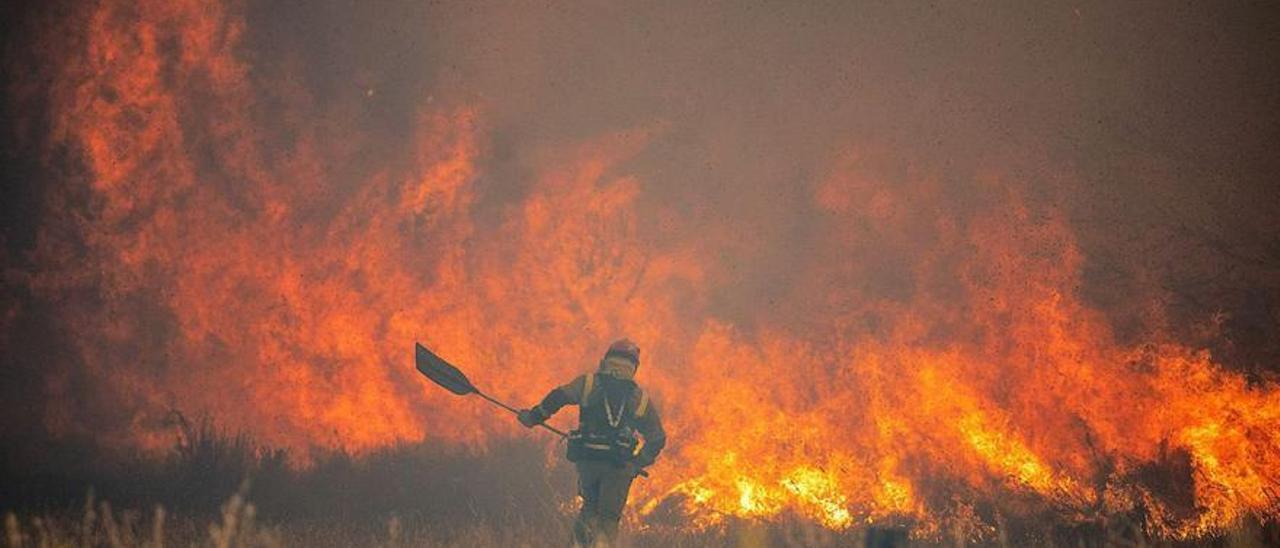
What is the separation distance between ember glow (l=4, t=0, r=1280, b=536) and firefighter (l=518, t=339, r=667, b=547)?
504 centimetres

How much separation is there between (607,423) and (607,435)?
0.14 metres

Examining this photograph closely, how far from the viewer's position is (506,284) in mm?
16797

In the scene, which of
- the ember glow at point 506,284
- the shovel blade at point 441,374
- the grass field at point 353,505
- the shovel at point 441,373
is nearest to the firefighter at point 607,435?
the shovel at point 441,373

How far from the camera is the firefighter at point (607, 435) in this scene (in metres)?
8.75

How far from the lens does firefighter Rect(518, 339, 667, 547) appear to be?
875 centimetres

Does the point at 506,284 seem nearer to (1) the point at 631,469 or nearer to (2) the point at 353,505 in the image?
(2) the point at 353,505

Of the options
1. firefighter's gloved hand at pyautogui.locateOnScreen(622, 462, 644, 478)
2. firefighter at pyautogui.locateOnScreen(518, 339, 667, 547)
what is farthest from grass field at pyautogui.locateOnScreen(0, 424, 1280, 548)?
firefighter's gloved hand at pyautogui.locateOnScreen(622, 462, 644, 478)

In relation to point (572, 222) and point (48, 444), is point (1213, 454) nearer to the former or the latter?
point (572, 222)

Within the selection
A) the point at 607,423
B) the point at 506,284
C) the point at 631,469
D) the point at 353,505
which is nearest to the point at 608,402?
the point at 607,423

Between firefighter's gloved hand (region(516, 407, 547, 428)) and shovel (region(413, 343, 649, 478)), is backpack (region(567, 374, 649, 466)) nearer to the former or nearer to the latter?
firefighter's gloved hand (region(516, 407, 547, 428))

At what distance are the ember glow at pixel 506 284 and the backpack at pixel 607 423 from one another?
5.25 m

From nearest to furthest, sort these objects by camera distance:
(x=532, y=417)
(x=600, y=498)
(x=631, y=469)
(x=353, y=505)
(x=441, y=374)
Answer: (x=600, y=498) < (x=631, y=469) < (x=532, y=417) < (x=441, y=374) < (x=353, y=505)

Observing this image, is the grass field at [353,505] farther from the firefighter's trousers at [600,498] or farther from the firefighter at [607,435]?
the firefighter at [607,435]

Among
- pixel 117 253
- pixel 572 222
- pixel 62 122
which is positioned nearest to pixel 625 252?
pixel 572 222
